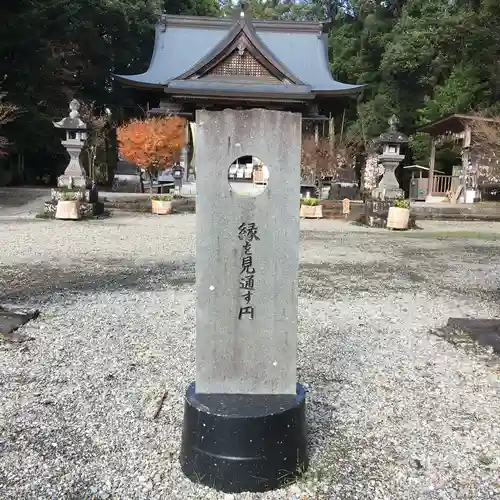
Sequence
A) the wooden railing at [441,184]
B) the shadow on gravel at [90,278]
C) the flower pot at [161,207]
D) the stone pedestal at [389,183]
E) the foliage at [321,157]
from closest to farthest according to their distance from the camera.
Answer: the shadow on gravel at [90,278] < the stone pedestal at [389,183] < the flower pot at [161,207] < the foliage at [321,157] < the wooden railing at [441,184]

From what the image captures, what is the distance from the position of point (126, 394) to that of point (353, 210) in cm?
1379

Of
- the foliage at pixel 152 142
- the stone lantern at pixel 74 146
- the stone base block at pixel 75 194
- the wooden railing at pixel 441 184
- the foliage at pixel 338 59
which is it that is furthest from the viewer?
the wooden railing at pixel 441 184

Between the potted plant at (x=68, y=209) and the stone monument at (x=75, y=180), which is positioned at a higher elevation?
the stone monument at (x=75, y=180)

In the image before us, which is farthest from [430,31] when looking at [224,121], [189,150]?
[224,121]

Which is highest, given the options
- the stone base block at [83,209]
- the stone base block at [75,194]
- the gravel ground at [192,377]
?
the stone base block at [75,194]

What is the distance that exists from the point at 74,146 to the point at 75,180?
0.90 m

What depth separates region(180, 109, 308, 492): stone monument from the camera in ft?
6.81

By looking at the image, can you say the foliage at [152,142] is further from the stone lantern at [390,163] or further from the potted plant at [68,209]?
the stone lantern at [390,163]

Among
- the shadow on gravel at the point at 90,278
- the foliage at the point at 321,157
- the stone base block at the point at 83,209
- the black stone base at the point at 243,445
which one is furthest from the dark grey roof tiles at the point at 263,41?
the black stone base at the point at 243,445

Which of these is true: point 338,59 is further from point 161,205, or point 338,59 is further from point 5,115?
point 5,115

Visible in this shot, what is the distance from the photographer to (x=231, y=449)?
207cm

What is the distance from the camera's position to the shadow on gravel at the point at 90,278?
538 cm

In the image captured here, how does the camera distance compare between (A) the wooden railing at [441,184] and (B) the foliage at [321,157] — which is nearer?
(B) the foliage at [321,157]

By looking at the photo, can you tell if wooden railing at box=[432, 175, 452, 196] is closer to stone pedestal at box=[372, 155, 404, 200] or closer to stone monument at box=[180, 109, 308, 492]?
stone pedestal at box=[372, 155, 404, 200]
